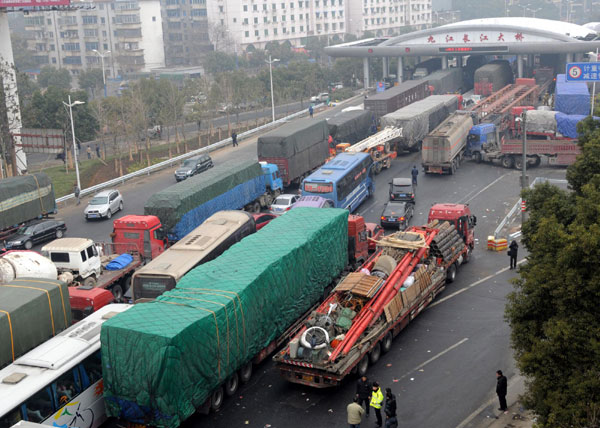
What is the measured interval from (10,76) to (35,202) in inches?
732

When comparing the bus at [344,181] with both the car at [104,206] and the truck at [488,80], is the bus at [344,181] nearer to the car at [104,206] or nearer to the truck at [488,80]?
the car at [104,206]

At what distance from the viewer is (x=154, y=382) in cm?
1639

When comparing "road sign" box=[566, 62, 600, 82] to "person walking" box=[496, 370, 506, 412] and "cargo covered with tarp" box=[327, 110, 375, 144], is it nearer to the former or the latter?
"cargo covered with tarp" box=[327, 110, 375, 144]

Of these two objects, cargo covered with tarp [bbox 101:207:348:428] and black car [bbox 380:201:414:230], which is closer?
cargo covered with tarp [bbox 101:207:348:428]

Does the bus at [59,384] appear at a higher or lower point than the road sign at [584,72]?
lower

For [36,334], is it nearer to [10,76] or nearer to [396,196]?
[396,196]

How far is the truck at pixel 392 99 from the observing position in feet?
183

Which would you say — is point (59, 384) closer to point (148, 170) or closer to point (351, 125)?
point (148, 170)

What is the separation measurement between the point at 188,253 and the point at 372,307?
22.7 ft

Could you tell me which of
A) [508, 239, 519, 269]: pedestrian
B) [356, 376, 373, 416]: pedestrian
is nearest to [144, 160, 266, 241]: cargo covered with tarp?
[508, 239, 519, 269]: pedestrian

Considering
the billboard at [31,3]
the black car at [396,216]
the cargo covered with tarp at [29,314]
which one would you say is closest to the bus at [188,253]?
the cargo covered with tarp at [29,314]

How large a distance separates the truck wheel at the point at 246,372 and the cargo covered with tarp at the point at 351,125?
30529 mm

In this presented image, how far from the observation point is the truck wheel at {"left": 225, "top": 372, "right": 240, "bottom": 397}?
19.1 metres

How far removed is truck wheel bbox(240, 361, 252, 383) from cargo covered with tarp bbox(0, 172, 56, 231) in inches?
789
